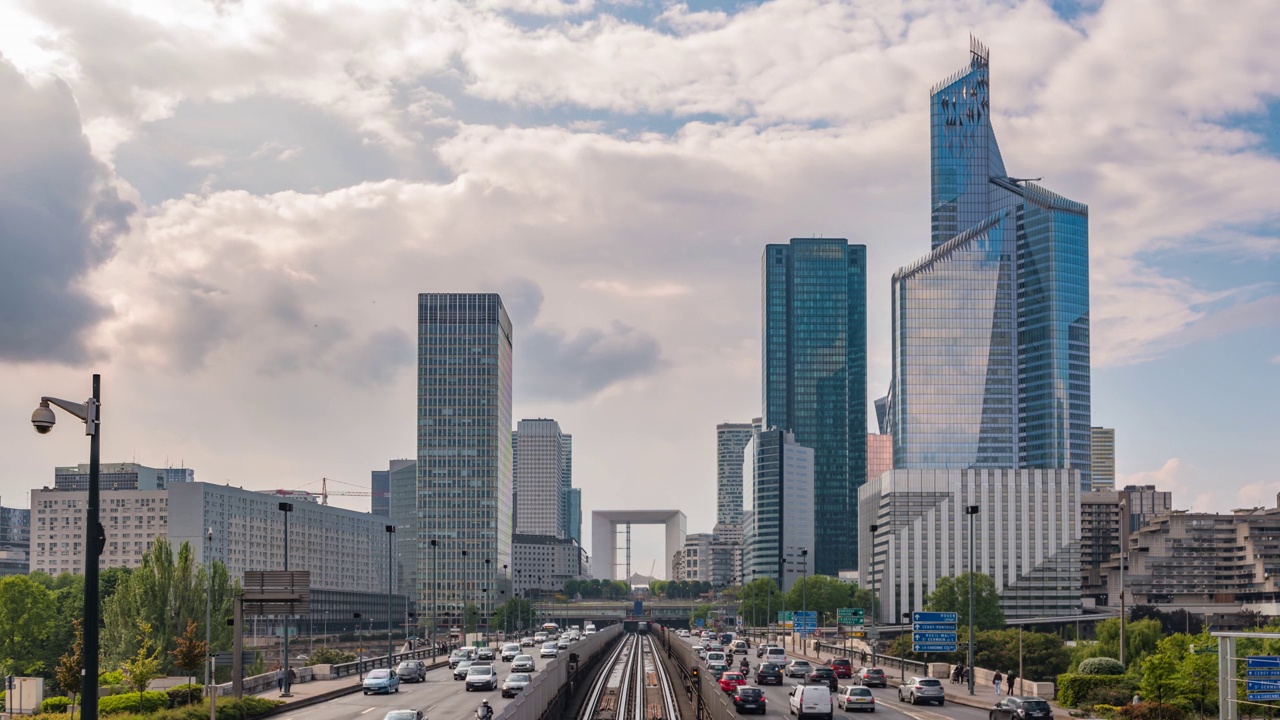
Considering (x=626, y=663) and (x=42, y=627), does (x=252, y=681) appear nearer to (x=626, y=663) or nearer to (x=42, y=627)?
(x=626, y=663)

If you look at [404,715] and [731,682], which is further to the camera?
[731,682]

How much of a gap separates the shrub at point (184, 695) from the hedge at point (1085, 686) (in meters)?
46.6

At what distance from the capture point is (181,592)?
108625mm

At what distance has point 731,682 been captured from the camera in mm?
74250

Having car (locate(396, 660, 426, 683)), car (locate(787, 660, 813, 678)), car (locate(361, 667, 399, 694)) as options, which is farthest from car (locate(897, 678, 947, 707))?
car (locate(396, 660, 426, 683))

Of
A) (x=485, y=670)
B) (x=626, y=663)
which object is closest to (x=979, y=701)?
(x=485, y=670)

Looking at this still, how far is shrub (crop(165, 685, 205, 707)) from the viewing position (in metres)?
65.1

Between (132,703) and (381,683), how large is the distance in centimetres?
2095

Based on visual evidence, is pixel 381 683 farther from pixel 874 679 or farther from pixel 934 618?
pixel 934 618

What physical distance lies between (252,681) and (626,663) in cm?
7329

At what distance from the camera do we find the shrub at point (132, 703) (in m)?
59.8

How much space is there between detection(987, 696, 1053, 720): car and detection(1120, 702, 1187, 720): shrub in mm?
5111

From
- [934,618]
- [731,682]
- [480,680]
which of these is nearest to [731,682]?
[731,682]

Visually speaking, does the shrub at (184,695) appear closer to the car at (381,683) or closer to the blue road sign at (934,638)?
the car at (381,683)
